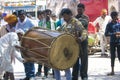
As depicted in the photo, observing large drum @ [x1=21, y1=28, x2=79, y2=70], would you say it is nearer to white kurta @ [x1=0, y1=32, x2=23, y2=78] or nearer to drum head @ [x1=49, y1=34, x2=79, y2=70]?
drum head @ [x1=49, y1=34, x2=79, y2=70]

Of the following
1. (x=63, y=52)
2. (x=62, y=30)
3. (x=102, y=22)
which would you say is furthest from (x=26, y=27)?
(x=102, y=22)

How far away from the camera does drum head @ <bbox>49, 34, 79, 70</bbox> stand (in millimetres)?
7621

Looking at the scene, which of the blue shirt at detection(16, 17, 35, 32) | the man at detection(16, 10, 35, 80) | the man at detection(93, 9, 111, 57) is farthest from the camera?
the man at detection(93, 9, 111, 57)

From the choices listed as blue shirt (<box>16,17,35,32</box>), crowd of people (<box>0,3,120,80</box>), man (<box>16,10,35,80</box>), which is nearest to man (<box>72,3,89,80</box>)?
crowd of people (<box>0,3,120,80</box>)

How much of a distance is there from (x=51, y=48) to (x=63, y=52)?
341 millimetres

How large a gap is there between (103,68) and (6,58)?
4.82 m

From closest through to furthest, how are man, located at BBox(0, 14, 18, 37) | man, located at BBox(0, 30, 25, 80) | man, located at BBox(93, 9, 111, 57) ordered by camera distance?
1. man, located at BBox(0, 30, 25, 80)
2. man, located at BBox(0, 14, 18, 37)
3. man, located at BBox(93, 9, 111, 57)

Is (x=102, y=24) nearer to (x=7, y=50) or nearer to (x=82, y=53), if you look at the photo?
(x=82, y=53)

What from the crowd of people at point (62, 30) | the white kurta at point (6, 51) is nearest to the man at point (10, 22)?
the crowd of people at point (62, 30)

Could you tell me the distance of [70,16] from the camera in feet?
27.7

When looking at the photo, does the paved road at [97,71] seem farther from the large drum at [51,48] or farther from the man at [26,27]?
the large drum at [51,48]

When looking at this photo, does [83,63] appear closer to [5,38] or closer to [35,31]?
[35,31]

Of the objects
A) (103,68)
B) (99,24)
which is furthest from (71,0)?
(103,68)

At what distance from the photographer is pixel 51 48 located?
7.62 metres
